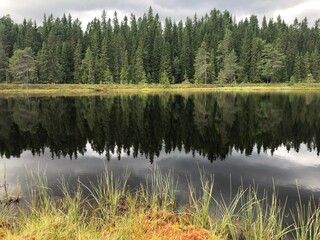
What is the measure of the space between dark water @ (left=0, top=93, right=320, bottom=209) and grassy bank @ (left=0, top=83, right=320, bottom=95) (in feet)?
194

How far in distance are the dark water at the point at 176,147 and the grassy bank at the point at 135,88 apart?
5906 cm

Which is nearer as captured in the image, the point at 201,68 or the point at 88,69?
the point at 201,68

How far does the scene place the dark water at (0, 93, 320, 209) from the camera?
1486 cm

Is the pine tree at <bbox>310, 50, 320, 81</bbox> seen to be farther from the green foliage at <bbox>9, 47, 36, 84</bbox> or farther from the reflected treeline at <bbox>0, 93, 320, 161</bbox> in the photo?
the green foliage at <bbox>9, 47, 36, 84</bbox>

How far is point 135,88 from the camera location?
101m

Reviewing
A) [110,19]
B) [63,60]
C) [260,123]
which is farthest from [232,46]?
[260,123]

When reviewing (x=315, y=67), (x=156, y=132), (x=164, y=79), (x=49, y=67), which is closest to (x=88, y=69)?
(x=49, y=67)

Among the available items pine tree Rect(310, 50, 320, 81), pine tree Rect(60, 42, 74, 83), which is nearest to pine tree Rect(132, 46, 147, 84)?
pine tree Rect(60, 42, 74, 83)

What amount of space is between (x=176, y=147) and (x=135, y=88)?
80772 millimetres

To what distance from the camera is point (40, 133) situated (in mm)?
27750

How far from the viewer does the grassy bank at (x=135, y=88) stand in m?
93.2

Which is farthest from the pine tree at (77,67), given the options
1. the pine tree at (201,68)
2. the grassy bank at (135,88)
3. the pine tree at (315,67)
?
the pine tree at (315,67)

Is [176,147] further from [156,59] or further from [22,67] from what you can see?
[156,59]

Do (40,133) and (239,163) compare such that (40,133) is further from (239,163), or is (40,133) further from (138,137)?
(239,163)
